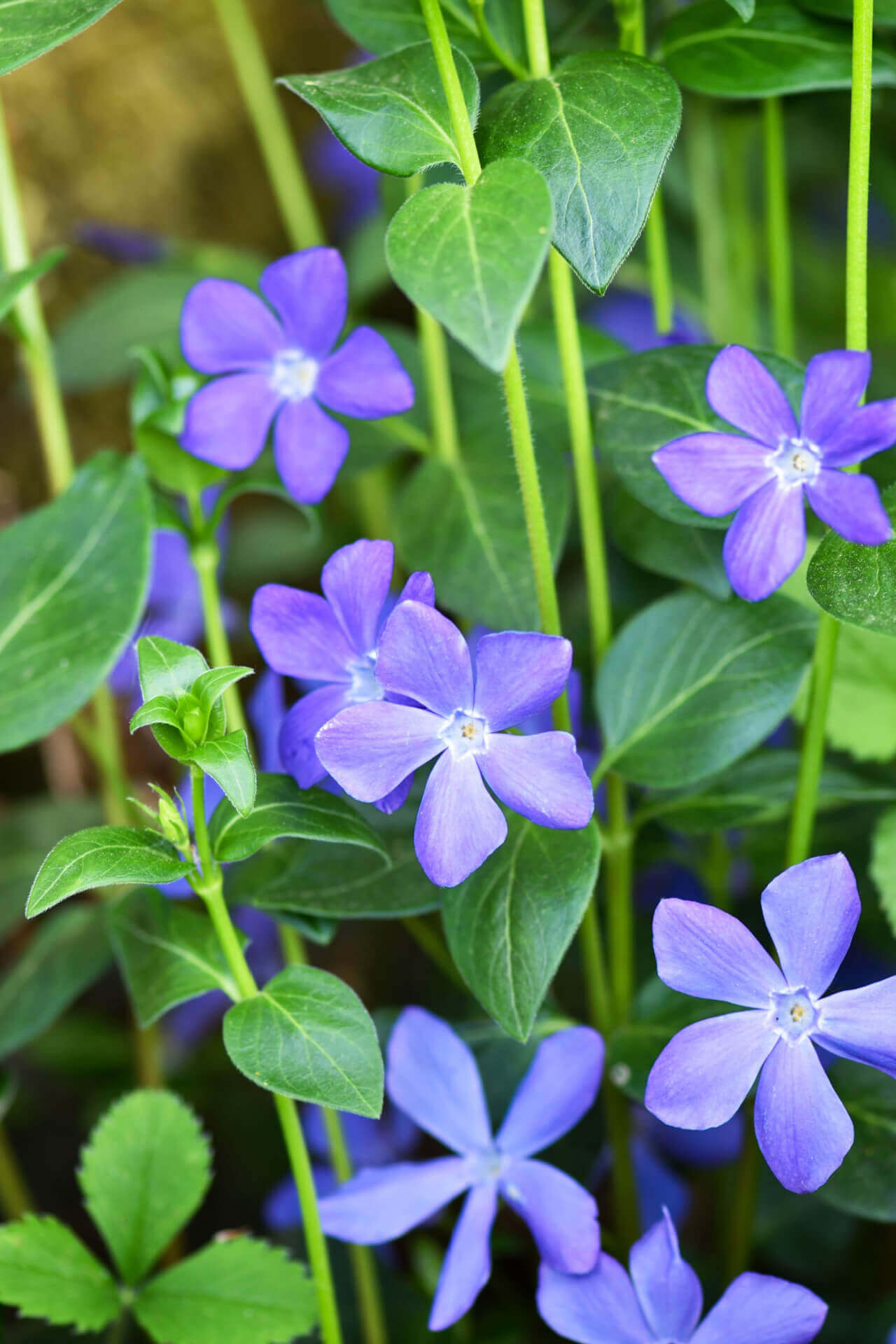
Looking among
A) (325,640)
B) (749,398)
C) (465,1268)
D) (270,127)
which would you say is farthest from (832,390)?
(270,127)

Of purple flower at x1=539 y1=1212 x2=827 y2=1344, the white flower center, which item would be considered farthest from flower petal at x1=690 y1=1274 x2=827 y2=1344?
the white flower center

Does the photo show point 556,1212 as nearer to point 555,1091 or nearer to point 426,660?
point 555,1091

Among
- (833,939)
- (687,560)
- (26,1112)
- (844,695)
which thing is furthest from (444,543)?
(26,1112)

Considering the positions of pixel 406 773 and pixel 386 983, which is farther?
pixel 386 983

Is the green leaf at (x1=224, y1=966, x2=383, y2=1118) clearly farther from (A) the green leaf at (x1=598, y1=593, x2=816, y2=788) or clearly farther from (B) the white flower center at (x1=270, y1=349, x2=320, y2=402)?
(B) the white flower center at (x1=270, y1=349, x2=320, y2=402)

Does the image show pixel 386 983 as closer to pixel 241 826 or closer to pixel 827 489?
pixel 241 826

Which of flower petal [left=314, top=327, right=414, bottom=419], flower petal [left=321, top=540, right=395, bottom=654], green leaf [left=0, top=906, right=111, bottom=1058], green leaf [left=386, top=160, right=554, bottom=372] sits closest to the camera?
green leaf [left=386, top=160, right=554, bottom=372]
